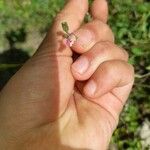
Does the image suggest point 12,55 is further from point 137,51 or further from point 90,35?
point 90,35

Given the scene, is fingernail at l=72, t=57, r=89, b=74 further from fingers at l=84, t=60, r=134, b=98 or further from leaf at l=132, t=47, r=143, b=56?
leaf at l=132, t=47, r=143, b=56

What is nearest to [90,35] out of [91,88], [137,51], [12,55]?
[91,88]

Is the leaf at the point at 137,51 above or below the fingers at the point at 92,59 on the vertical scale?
below

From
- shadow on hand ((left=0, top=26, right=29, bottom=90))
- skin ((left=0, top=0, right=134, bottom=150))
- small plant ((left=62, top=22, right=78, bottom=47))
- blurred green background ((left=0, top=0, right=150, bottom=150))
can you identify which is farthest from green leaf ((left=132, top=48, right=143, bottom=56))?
small plant ((left=62, top=22, right=78, bottom=47))

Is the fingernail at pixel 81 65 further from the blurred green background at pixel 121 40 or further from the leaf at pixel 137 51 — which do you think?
the leaf at pixel 137 51

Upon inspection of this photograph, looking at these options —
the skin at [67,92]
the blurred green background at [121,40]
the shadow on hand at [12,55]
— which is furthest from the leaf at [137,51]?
the skin at [67,92]

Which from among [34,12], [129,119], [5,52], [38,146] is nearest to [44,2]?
[34,12]
